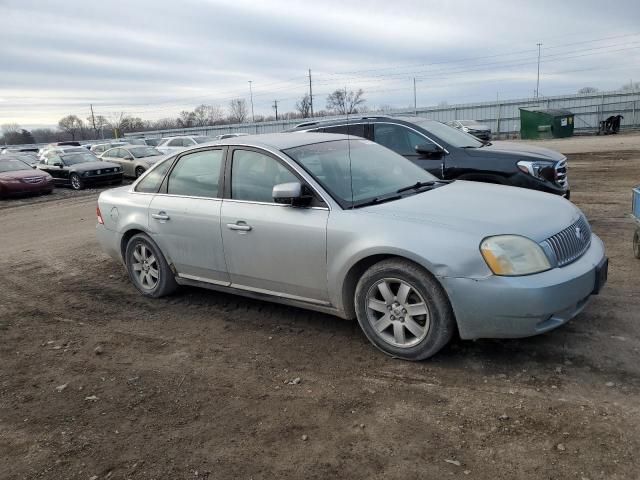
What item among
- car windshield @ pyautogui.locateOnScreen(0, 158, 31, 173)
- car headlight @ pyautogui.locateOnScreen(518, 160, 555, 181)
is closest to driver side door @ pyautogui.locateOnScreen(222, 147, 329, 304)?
car headlight @ pyautogui.locateOnScreen(518, 160, 555, 181)

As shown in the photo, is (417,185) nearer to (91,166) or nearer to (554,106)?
(91,166)

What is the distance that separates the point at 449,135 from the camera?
8203 mm

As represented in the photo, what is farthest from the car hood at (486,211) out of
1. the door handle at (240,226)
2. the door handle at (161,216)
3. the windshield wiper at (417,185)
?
the door handle at (161,216)

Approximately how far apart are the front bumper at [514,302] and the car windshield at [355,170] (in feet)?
3.86

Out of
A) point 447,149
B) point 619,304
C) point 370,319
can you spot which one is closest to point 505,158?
point 447,149

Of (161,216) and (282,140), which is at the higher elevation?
(282,140)

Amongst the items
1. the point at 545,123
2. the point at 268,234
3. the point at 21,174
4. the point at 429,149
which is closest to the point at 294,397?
the point at 268,234

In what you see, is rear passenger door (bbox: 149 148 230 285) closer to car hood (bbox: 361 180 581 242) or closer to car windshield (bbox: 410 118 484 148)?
car hood (bbox: 361 180 581 242)

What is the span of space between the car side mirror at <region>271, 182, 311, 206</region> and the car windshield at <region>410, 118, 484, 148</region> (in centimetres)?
410

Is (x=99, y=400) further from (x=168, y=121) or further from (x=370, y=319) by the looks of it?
(x=168, y=121)

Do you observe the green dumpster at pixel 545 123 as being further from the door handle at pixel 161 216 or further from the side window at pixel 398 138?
the door handle at pixel 161 216

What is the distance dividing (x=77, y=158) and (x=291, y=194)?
19.3 metres

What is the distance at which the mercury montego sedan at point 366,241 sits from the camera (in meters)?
3.61

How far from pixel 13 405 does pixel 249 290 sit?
1.96 meters
